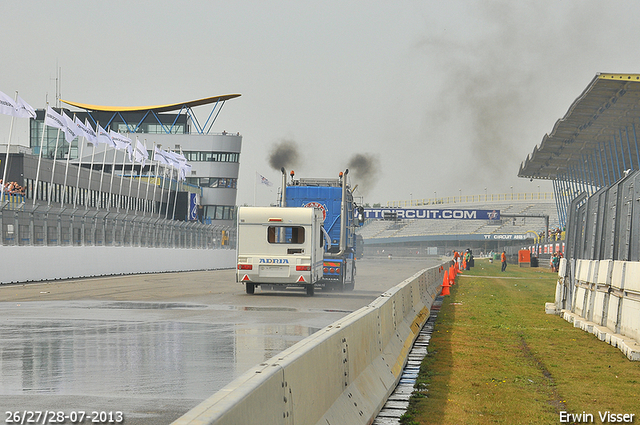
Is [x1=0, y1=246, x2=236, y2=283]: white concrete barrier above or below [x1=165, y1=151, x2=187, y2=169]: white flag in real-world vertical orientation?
below

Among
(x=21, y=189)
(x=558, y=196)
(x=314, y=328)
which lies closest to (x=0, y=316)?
(x=314, y=328)

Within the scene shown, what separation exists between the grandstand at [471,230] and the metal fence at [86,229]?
8550cm

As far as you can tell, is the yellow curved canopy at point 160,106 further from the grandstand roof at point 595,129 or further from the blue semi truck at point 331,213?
the blue semi truck at point 331,213

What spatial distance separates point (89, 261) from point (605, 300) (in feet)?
86.5

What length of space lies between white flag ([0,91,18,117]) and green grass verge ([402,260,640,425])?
2476cm

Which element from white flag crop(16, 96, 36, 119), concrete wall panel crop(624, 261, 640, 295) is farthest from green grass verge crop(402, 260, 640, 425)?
white flag crop(16, 96, 36, 119)

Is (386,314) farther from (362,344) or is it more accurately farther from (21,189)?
(21,189)

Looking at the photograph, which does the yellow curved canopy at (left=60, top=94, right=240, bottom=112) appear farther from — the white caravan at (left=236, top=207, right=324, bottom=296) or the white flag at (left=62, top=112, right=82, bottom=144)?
the white caravan at (left=236, top=207, right=324, bottom=296)

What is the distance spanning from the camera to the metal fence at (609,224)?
46.1 feet

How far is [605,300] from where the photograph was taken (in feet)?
48.6

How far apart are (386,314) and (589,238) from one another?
10.0 meters

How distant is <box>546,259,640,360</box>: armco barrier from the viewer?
40.1ft

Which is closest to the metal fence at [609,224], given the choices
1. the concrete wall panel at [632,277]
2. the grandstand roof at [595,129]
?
the concrete wall panel at [632,277]

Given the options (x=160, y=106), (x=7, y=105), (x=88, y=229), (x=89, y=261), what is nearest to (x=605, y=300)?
(x=88, y=229)
